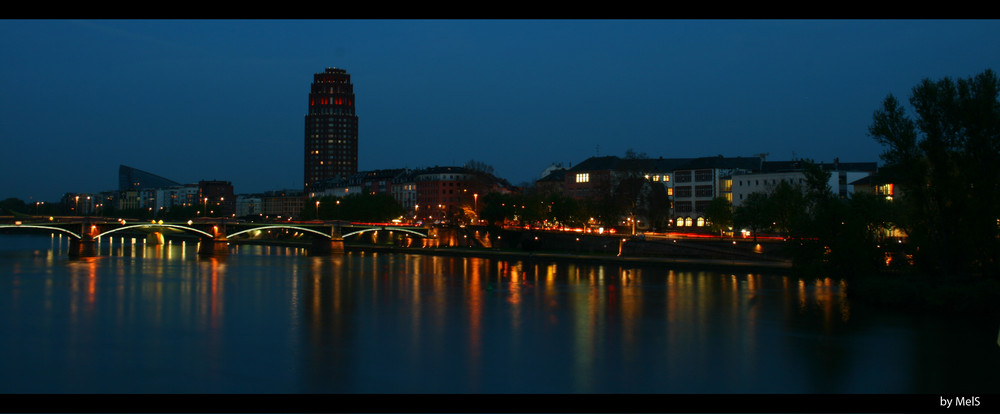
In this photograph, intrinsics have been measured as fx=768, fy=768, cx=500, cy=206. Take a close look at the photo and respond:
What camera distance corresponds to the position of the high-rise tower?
11588 centimetres

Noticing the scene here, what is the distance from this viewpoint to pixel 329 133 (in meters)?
116

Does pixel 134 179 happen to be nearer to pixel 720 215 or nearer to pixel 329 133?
pixel 329 133

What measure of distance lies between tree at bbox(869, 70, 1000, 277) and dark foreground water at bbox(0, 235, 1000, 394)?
6.20 feet

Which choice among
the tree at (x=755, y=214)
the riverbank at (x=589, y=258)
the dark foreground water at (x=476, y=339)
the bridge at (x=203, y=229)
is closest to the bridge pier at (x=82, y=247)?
the bridge at (x=203, y=229)

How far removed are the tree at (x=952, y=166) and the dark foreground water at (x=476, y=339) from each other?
189 centimetres

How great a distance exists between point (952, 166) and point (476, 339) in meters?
12.1

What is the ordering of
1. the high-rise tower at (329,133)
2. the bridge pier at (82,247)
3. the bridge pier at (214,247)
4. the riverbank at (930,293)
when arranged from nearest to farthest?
the riverbank at (930,293)
the bridge pier at (82,247)
the bridge pier at (214,247)
the high-rise tower at (329,133)

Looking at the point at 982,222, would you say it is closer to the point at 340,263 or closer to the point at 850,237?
the point at 850,237

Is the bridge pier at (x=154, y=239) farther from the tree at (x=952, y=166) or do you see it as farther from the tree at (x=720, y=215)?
the tree at (x=952, y=166)

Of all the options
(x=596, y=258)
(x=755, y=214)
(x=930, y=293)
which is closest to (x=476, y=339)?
(x=930, y=293)

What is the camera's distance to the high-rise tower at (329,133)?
116 meters

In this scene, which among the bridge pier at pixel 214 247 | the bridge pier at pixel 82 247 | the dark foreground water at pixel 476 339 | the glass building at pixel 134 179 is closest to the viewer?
the dark foreground water at pixel 476 339

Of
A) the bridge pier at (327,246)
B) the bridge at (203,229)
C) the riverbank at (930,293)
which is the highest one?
the bridge at (203,229)
